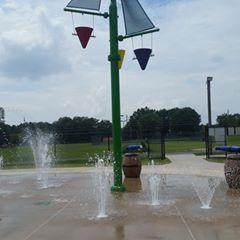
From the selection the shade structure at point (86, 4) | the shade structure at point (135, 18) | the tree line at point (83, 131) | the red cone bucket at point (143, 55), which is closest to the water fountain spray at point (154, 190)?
the red cone bucket at point (143, 55)

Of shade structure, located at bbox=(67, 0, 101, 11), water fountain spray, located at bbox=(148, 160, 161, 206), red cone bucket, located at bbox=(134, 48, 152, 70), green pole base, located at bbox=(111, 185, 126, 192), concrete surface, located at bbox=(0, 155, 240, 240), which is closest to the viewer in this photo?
concrete surface, located at bbox=(0, 155, 240, 240)

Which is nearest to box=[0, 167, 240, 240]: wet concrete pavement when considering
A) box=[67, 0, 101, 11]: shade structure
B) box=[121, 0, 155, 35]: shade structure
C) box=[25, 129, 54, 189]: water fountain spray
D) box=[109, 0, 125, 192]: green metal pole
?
box=[109, 0, 125, 192]: green metal pole

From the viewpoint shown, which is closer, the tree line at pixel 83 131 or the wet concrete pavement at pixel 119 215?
the wet concrete pavement at pixel 119 215

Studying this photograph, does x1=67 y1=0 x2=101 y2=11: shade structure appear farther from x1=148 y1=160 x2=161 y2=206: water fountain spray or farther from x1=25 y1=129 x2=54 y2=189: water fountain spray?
x1=25 y1=129 x2=54 y2=189: water fountain spray

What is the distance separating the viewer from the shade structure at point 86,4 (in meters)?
11.9

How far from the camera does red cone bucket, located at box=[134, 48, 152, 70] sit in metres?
12.4

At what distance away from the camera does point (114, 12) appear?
39.3 feet

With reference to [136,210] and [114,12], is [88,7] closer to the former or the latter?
[114,12]

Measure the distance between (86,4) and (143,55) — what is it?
1774 mm

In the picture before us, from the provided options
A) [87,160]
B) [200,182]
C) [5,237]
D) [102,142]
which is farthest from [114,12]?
[102,142]

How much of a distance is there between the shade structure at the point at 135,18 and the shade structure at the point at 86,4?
31.4 inches

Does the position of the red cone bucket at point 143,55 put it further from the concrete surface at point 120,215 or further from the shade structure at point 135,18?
the concrete surface at point 120,215

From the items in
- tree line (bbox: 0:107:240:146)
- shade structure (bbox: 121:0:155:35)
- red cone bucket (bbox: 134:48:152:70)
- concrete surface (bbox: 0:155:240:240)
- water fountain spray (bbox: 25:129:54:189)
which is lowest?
concrete surface (bbox: 0:155:240:240)

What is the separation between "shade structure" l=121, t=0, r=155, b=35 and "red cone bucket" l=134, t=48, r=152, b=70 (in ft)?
1.56
